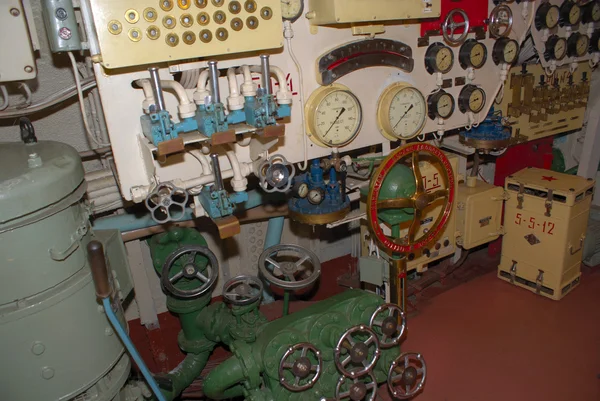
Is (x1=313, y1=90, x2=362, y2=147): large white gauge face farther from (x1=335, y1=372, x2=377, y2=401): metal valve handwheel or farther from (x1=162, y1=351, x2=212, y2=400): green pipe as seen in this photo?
(x1=162, y1=351, x2=212, y2=400): green pipe

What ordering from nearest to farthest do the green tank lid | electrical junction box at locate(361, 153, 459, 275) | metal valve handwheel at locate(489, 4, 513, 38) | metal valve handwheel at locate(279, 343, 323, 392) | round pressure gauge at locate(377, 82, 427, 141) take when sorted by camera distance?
1. the green tank lid
2. metal valve handwheel at locate(279, 343, 323, 392)
3. round pressure gauge at locate(377, 82, 427, 141)
4. metal valve handwheel at locate(489, 4, 513, 38)
5. electrical junction box at locate(361, 153, 459, 275)

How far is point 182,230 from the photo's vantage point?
2.38 m

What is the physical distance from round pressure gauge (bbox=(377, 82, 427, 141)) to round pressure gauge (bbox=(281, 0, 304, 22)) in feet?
1.89

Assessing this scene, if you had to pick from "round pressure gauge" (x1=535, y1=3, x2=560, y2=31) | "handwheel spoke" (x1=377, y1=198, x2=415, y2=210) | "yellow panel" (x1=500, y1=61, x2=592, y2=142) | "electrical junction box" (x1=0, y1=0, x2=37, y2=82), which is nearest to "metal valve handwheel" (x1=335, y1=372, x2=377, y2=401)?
"handwheel spoke" (x1=377, y1=198, x2=415, y2=210)

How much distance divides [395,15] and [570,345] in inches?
76.2

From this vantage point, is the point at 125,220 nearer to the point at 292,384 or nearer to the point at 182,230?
the point at 182,230

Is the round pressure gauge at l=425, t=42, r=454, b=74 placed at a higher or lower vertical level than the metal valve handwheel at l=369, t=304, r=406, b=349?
higher

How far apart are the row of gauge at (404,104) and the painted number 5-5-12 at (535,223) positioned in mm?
776

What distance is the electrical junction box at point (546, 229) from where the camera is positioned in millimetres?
2742

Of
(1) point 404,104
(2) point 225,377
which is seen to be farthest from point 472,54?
(2) point 225,377

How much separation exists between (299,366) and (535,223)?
6.28 feet

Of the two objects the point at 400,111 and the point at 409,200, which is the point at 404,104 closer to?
the point at 400,111

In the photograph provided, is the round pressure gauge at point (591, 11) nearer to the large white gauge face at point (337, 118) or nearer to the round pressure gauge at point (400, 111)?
the round pressure gauge at point (400, 111)

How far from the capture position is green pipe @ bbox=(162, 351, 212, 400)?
2.32 metres
